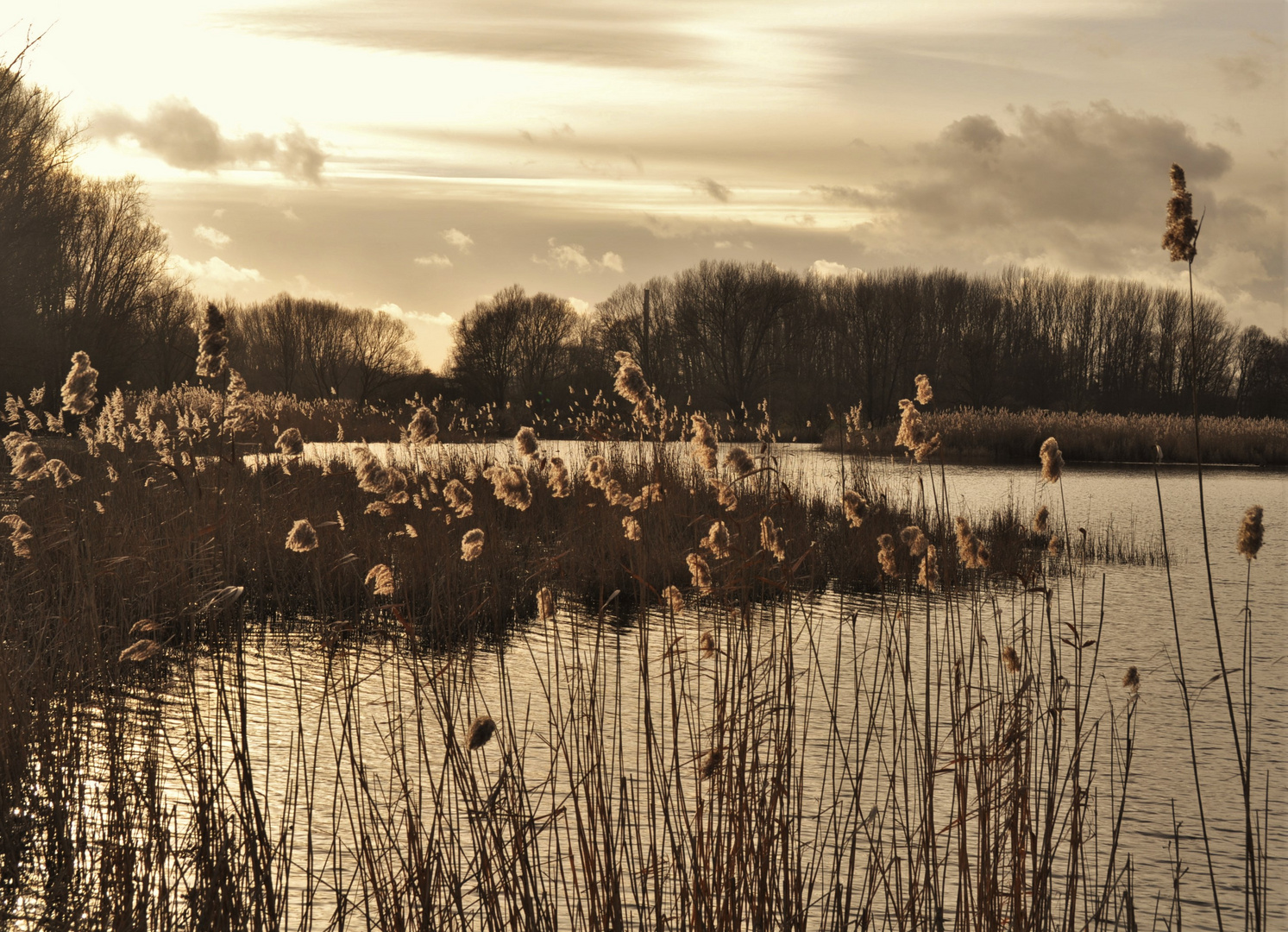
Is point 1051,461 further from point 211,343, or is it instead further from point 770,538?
point 211,343

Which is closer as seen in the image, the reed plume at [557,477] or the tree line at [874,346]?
the reed plume at [557,477]

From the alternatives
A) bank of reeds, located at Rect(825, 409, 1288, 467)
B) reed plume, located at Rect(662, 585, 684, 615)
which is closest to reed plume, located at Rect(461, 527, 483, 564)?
reed plume, located at Rect(662, 585, 684, 615)

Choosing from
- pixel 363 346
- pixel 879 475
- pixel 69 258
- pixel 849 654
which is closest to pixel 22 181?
pixel 69 258

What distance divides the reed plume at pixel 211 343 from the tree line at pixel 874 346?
3137cm

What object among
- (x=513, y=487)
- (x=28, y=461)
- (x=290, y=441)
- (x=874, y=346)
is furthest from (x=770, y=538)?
(x=874, y=346)

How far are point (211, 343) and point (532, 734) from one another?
6.84 ft

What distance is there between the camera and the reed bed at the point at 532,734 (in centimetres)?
204

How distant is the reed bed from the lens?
2.04 meters

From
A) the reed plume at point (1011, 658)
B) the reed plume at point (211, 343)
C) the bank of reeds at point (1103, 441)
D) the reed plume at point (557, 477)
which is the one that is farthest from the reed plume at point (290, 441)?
the bank of reeds at point (1103, 441)

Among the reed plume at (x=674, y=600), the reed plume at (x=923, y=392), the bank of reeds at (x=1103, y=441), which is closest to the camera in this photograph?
the reed plume at (x=674, y=600)

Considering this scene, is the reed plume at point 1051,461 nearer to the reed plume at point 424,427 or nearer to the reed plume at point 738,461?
the reed plume at point 738,461

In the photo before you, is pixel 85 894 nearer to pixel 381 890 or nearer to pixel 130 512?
pixel 381 890

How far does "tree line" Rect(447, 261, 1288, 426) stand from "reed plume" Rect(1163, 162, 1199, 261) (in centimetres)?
3181

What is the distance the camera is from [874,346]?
37.0 m
